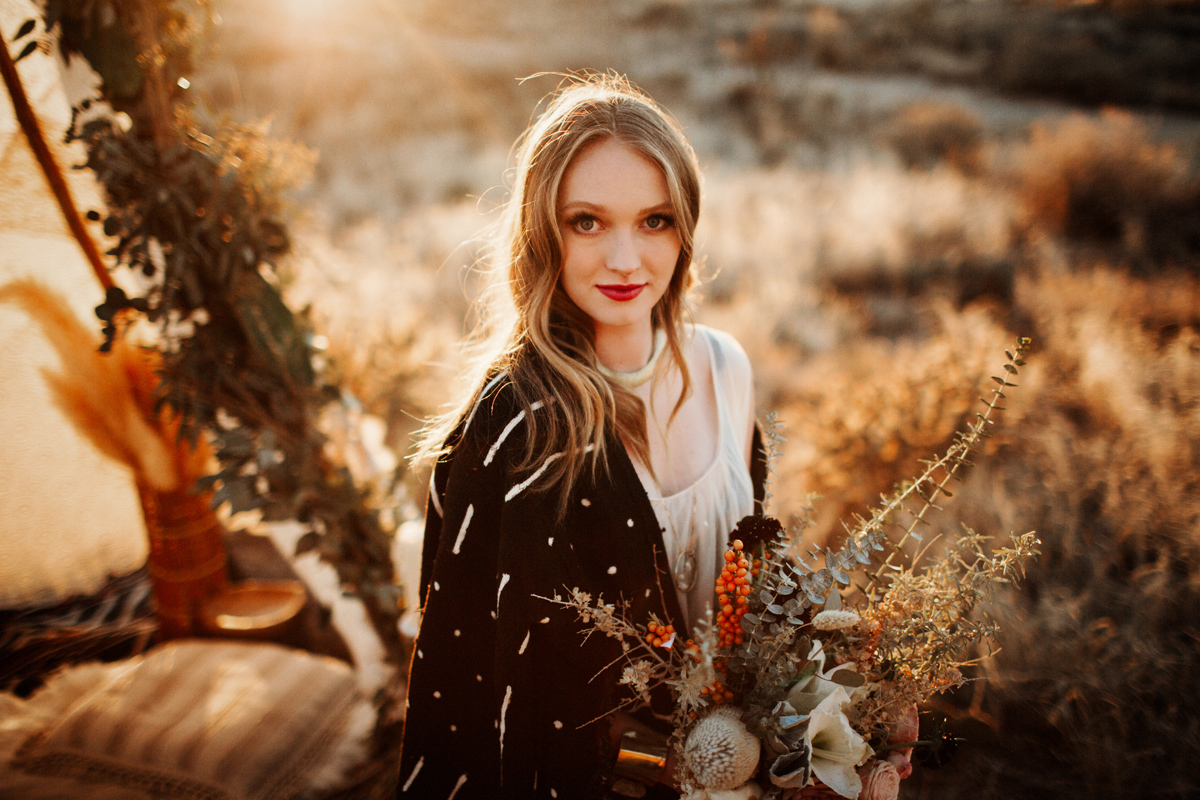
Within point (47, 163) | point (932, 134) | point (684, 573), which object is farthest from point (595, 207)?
point (932, 134)

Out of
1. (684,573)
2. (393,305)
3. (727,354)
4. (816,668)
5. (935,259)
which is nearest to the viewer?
(816,668)

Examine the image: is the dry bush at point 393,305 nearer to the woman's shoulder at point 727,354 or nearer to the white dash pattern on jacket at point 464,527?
the white dash pattern on jacket at point 464,527

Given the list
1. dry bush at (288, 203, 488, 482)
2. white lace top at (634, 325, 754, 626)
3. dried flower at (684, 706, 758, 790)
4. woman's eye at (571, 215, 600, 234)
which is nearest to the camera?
dried flower at (684, 706, 758, 790)

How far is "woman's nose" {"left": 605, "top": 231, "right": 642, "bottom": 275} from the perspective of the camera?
1525mm

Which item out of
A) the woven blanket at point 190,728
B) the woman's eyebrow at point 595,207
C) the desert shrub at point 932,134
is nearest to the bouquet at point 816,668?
the woman's eyebrow at point 595,207

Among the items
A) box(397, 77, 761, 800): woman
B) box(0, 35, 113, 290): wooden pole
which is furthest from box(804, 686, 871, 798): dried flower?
box(0, 35, 113, 290): wooden pole

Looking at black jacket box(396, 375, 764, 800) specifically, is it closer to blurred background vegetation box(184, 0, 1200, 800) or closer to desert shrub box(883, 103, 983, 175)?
blurred background vegetation box(184, 0, 1200, 800)

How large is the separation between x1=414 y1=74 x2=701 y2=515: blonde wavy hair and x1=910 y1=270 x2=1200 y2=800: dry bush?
1.10 metres

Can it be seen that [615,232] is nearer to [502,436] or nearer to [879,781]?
[502,436]

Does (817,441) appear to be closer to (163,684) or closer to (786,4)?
(163,684)

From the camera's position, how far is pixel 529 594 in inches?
56.8

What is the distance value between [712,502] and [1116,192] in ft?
26.6

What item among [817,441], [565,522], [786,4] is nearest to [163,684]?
[565,522]

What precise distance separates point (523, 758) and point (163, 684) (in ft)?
5.88
